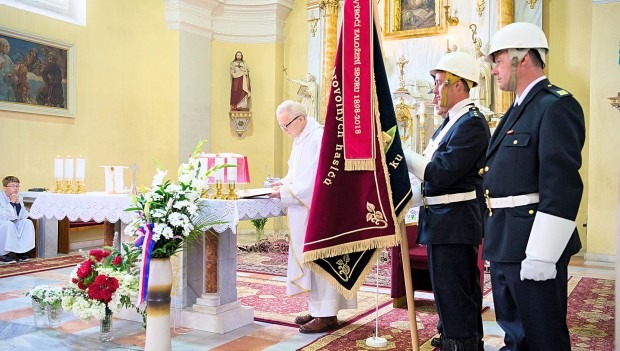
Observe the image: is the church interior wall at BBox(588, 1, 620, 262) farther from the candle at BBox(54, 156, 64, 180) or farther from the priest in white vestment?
the candle at BBox(54, 156, 64, 180)

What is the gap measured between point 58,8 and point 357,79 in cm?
830

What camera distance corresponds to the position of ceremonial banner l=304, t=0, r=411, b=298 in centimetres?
332

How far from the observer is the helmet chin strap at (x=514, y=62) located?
263 cm

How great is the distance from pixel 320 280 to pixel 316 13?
9.11m

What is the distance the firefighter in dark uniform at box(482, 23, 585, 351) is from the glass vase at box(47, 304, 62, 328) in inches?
140

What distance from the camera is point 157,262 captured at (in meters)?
3.69

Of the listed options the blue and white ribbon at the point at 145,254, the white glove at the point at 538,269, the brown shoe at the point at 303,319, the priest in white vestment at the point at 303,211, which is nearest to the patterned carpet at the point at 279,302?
the brown shoe at the point at 303,319

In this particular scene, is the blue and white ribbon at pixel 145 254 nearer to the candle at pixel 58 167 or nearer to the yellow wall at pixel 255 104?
the candle at pixel 58 167

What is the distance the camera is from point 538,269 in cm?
238

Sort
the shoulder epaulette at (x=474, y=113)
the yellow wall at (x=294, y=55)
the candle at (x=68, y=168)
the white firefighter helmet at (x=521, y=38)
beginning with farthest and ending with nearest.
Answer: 1. the yellow wall at (x=294, y=55)
2. the candle at (x=68, y=168)
3. the shoulder epaulette at (x=474, y=113)
4. the white firefighter helmet at (x=521, y=38)

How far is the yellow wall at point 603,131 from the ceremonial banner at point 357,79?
7.25 m

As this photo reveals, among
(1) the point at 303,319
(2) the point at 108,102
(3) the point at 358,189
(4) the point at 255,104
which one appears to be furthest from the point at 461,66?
(4) the point at 255,104

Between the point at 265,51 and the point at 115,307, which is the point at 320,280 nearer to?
the point at 115,307

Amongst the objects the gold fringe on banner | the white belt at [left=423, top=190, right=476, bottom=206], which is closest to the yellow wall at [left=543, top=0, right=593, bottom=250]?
the white belt at [left=423, top=190, right=476, bottom=206]
